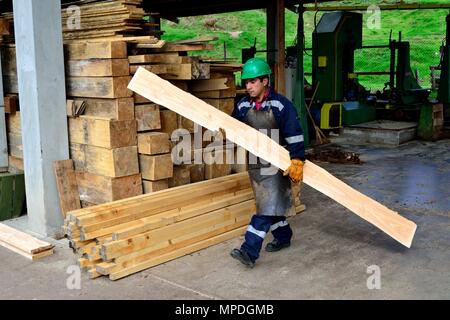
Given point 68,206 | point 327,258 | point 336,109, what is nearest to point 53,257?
point 68,206

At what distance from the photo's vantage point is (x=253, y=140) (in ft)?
13.9

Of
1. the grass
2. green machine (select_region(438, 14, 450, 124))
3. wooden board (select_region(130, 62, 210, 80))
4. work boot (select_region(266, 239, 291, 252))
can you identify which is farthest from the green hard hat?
the grass

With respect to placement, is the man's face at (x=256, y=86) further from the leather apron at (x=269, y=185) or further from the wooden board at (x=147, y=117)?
the wooden board at (x=147, y=117)

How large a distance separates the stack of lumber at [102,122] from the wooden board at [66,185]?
0.20 feet

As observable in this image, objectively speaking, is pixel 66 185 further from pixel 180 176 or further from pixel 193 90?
pixel 193 90

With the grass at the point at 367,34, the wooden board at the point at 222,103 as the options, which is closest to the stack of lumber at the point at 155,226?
the wooden board at the point at 222,103

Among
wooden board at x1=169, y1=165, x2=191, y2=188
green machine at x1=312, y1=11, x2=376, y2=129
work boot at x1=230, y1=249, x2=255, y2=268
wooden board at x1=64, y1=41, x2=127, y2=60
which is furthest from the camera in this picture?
green machine at x1=312, y1=11, x2=376, y2=129

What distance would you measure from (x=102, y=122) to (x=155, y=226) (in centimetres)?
110

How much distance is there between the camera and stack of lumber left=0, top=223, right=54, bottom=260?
4.70 m

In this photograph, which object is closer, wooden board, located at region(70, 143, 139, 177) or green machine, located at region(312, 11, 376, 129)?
wooden board, located at region(70, 143, 139, 177)

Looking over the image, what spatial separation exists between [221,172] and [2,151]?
2.59 m

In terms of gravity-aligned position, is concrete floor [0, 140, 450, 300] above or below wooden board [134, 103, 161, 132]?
below

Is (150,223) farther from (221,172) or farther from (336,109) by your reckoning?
(336,109)

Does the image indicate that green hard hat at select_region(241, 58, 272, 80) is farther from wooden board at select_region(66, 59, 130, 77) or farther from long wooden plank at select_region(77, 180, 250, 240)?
long wooden plank at select_region(77, 180, 250, 240)
